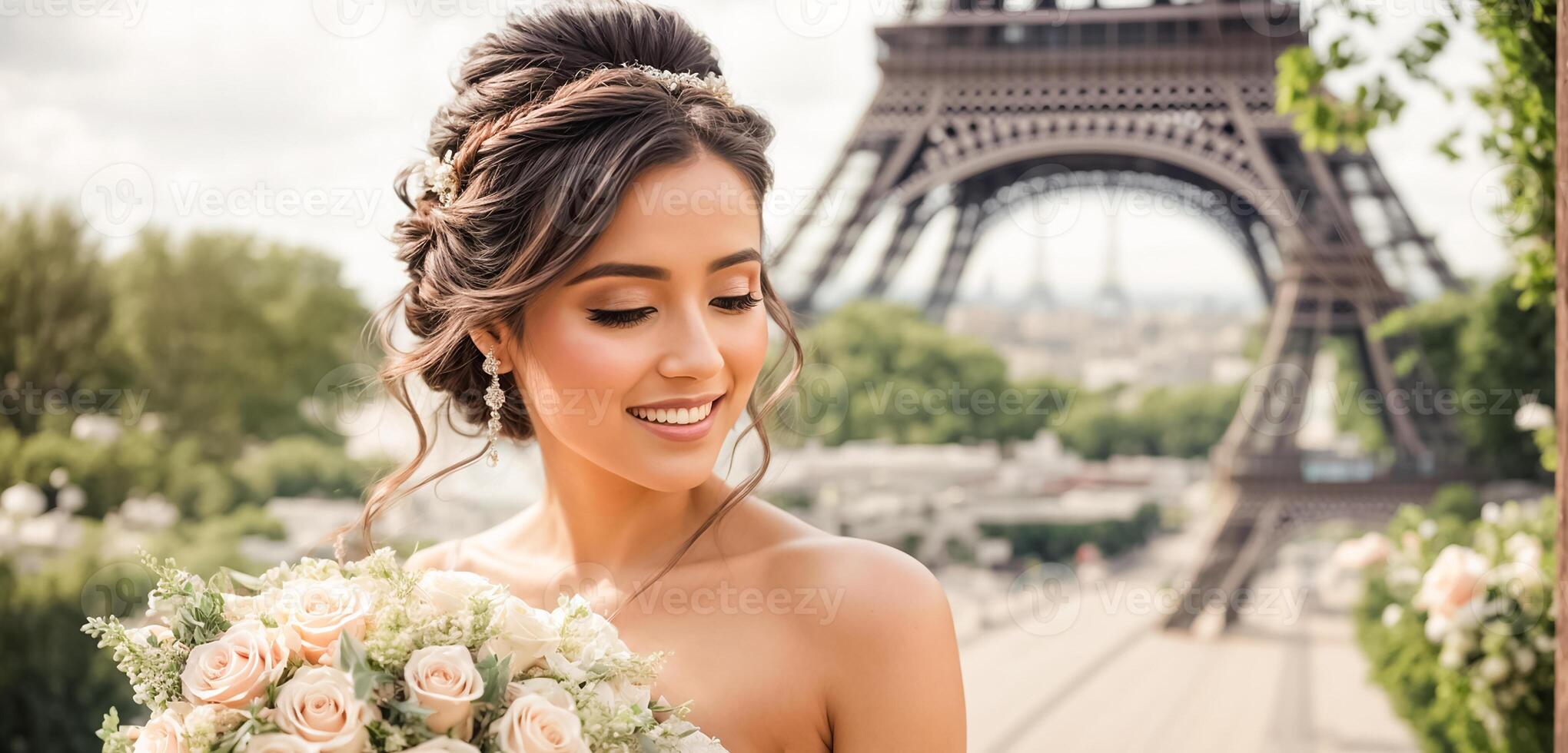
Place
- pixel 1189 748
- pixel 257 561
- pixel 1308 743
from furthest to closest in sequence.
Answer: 1. pixel 1189 748
2. pixel 1308 743
3. pixel 257 561

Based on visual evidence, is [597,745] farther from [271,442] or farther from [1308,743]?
[271,442]

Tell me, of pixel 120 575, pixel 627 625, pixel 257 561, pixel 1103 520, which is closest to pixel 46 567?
pixel 120 575

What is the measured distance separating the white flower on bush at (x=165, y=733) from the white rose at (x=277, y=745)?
0.32 feet

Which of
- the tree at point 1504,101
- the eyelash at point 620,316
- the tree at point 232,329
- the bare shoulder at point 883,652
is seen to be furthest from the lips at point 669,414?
the tree at point 232,329

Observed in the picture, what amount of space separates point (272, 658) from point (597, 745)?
1.04ft

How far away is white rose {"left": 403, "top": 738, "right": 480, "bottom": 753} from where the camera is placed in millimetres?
1059

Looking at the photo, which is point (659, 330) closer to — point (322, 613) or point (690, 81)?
point (690, 81)

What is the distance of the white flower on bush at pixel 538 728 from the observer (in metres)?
1.08

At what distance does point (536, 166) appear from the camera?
1443 mm

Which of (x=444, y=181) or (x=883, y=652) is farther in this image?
(x=444, y=181)

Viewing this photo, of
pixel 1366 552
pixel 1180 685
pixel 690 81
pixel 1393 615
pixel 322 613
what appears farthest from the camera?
pixel 1180 685

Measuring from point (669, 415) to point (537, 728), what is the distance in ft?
1.49

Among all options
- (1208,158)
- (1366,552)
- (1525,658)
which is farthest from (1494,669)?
(1208,158)

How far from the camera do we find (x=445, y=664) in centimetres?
110
